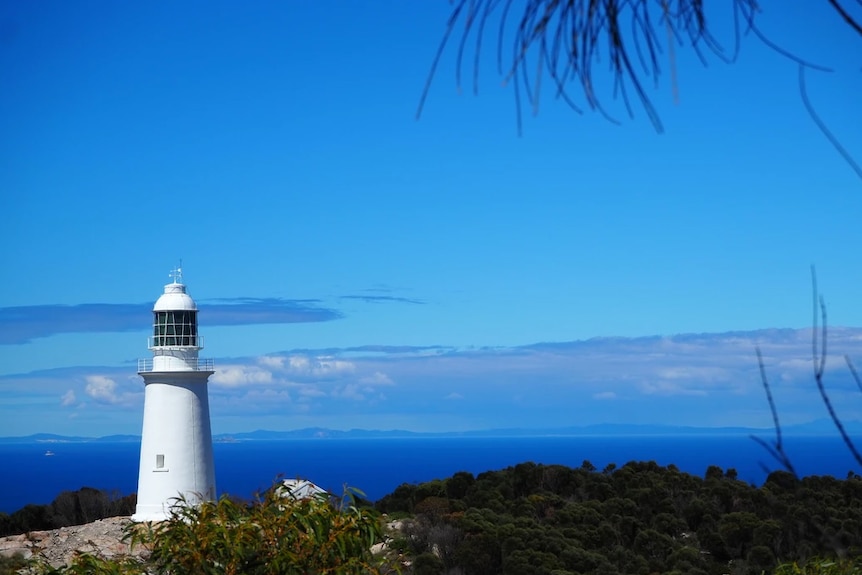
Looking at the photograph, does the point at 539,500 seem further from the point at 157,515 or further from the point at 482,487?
the point at 157,515

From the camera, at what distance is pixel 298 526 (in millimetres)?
6863

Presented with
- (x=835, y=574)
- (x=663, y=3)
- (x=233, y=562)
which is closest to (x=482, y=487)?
(x=835, y=574)

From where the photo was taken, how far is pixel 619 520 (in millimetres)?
19562

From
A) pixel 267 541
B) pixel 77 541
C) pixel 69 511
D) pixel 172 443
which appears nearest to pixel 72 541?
pixel 77 541

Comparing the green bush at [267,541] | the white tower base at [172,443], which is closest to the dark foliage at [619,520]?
the white tower base at [172,443]

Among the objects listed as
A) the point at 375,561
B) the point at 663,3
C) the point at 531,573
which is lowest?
the point at 531,573

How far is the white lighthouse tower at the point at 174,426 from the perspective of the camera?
19.0 m

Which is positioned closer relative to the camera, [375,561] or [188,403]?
[375,561]

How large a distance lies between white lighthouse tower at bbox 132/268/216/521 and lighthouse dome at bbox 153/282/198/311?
98mm

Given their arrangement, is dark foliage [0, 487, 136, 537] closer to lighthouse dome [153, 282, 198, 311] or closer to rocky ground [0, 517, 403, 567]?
rocky ground [0, 517, 403, 567]

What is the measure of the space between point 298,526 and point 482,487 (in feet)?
54.7

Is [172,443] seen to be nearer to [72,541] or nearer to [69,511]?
[72,541]

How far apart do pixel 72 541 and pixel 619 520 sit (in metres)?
10.4

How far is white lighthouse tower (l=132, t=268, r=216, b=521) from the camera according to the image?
62.3ft
